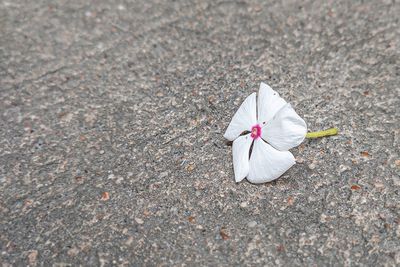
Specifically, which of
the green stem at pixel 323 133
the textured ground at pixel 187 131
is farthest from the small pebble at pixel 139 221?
the green stem at pixel 323 133

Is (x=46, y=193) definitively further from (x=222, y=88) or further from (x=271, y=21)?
(x=271, y=21)

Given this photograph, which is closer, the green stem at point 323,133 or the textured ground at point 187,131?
the textured ground at point 187,131

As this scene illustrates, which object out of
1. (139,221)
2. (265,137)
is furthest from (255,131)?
(139,221)

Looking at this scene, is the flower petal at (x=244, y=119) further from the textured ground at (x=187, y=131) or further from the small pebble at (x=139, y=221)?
the small pebble at (x=139, y=221)

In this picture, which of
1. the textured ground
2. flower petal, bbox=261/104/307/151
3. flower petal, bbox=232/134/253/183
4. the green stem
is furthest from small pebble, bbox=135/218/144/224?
the green stem

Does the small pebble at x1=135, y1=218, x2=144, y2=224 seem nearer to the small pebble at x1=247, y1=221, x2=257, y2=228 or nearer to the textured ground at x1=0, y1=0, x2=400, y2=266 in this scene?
the textured ground at x1=0, y1=0, x2=400, y2=266
